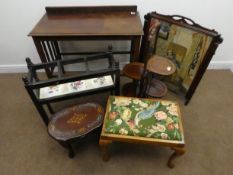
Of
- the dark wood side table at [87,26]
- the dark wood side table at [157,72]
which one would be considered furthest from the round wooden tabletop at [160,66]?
the dark wood side table at [87,26]

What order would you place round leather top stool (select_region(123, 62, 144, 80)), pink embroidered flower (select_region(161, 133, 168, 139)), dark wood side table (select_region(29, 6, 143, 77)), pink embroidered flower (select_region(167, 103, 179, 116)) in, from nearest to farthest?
pink embroidered flower (select_region(161, 133, 168, 139))
pink embroidered flower (select_region(167, 103, 179, 116))
dark wood side table (select_region(29, 6, 143, 77))
round leather top stool (select_region(123, 62, 144, 80))

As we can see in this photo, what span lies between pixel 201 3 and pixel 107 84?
4.07ft

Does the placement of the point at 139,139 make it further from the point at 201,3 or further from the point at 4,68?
the point at 4,68

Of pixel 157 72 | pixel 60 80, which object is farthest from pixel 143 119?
pixel 60 80

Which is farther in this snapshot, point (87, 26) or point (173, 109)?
point (87, 26)

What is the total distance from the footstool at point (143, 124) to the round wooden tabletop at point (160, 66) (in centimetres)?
30

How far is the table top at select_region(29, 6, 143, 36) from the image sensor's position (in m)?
1.35

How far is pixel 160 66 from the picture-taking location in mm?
1457

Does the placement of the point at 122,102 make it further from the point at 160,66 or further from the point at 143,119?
the point at 160,66

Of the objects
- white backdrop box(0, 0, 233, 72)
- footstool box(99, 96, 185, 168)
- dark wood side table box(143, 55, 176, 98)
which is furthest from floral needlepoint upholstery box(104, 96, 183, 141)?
white backdrop box(0, 0, 233, 72)

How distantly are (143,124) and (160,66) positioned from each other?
59 centimetres

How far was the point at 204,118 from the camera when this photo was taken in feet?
5.27

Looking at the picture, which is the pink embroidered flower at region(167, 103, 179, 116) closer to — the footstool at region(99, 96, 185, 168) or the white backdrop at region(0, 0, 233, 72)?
the footstool at region(99, 96, 185, 168)

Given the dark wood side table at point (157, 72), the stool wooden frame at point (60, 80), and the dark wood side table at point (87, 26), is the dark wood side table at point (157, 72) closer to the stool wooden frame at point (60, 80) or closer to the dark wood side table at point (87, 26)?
the dark wood side table at point (87, 26)
